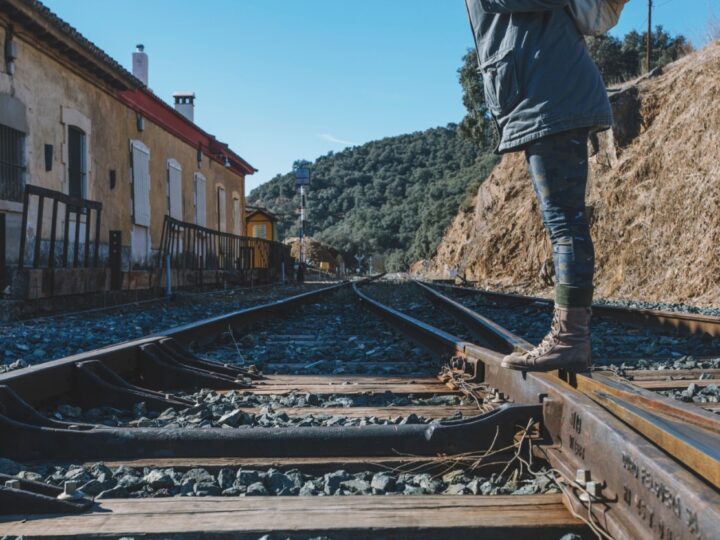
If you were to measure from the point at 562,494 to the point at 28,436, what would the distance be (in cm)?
153

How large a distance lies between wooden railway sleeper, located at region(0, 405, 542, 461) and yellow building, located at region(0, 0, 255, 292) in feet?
21.3

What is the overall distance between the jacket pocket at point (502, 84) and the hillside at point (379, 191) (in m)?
59.9

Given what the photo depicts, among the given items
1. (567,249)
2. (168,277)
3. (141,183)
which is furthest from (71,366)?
(141,183)

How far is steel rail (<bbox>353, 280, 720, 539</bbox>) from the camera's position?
3.73 ft

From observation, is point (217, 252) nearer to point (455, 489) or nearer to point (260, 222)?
point (455, 489)

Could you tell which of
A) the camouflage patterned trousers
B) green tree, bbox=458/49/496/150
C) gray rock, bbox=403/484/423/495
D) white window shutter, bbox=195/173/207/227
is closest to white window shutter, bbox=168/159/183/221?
white window shutter, bbox=195/173/207/227

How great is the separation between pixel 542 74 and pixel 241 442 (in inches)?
65.9

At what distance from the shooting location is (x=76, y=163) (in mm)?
13258

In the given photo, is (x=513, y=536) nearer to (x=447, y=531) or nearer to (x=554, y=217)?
(x=447, y=531)

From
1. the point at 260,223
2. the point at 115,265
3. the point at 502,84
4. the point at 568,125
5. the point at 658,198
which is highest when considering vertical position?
the point at 260,223

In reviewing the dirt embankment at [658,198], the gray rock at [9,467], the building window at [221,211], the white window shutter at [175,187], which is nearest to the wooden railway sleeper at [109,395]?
the gray rock at [9,467]

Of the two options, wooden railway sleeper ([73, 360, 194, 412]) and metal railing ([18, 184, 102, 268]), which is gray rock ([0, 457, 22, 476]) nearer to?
wooden railway sleeper ([73, 360, 194, 412])

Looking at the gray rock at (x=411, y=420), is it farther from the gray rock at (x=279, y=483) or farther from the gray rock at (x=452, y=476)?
the gray rock at (x=279, y=483)

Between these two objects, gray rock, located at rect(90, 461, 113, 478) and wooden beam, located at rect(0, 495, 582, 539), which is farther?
gray rock, located at rect(90, 461, 113, 478)
